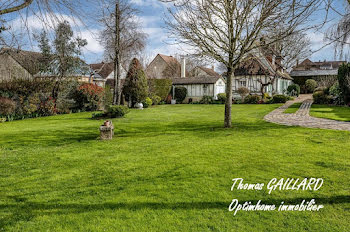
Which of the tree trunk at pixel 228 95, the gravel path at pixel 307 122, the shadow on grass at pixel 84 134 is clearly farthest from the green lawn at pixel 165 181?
the tree trunk at pixel 228 95

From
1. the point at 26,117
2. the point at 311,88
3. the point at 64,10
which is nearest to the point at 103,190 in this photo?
the point at 64,10

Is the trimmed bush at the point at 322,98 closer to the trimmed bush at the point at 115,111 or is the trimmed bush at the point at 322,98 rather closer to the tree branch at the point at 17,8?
the trimmed bush at the point at 115,111

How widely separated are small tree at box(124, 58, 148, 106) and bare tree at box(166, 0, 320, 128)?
41.0 ft

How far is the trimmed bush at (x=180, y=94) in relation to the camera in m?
29.3

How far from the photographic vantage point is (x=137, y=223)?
319cm

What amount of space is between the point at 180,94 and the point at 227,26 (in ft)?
65.3

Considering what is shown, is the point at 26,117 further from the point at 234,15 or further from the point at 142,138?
the point at 234,15

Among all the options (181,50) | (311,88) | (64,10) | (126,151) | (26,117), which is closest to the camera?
(64,10)

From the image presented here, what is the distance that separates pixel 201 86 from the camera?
29000mm

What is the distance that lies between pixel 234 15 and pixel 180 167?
21.8ft

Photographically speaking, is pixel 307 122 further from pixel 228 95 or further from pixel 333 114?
pixel 228 95

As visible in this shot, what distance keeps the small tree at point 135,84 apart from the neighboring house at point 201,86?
8.58 metres

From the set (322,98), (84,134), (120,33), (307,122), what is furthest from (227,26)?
(322,98)

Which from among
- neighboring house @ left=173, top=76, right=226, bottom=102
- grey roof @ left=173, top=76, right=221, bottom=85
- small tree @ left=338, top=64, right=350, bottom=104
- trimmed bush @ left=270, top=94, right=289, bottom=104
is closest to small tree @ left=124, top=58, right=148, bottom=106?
grey roof @ left=173, top=76, right=221, bottom=85
